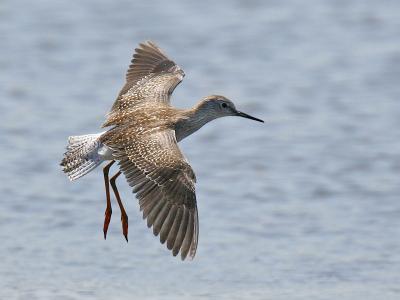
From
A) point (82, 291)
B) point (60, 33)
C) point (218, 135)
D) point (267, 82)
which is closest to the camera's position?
point (82, 291)

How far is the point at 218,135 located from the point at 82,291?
570 cm

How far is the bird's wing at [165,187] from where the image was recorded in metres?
10.3

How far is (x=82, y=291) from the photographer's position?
39.4ft

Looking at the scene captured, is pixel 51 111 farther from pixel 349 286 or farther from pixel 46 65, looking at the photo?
pixel 349 286

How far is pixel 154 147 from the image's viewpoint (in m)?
11.1

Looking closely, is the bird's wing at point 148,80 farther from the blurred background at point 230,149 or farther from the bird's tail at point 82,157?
the blurred background at point 230,149

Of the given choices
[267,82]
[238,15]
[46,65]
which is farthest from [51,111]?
[238,15]

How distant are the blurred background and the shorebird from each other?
3.64 feet

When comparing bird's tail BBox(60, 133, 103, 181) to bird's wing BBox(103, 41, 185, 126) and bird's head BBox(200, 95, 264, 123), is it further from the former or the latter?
bird's head BBox(200, 95, 264, 123)

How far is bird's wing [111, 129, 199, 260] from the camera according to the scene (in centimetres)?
1033

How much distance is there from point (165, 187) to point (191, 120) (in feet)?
4.56

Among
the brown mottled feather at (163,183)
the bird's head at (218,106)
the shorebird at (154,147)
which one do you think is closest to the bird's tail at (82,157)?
the shorebird at (154,147)

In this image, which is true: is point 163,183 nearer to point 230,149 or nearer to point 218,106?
point 218,106

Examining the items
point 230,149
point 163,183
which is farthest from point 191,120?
point 230,149
